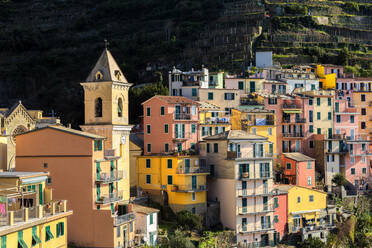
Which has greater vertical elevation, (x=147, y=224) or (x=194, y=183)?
(x=194, y=183)

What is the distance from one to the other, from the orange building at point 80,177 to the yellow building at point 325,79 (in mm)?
40363

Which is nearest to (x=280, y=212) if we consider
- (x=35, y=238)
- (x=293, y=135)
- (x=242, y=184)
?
(x=242, y=184)

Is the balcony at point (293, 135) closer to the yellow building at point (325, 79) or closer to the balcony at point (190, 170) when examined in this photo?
the yellow building at point (325, 79)

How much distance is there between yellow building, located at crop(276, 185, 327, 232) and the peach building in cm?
332

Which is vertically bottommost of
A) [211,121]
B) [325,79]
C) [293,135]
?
[293,135]

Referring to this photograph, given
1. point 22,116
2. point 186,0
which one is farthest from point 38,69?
point 22,116

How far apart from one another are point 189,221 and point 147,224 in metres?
4.58

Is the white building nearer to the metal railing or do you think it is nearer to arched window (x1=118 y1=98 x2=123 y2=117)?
the metal railing

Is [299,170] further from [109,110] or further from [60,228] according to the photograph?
[60,228]

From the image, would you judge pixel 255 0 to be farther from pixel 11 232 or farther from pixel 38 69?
pixel 11 232

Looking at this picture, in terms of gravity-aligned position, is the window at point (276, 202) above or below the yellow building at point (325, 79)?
below

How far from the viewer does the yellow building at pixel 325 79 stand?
84438mm

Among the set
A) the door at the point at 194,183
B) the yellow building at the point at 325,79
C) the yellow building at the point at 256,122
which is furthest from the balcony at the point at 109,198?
the yellow building at the point at 325,79

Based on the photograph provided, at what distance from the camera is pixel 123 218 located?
50.6m
